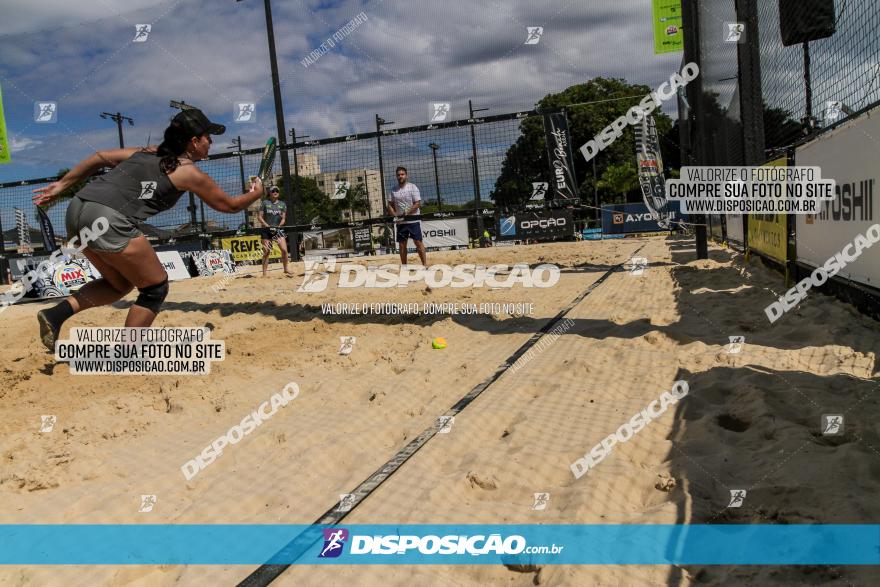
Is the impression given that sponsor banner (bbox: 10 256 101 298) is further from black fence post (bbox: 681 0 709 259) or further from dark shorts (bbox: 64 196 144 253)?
black fence post (bbox: 681 0 709 259)

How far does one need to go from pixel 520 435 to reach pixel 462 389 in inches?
34.6

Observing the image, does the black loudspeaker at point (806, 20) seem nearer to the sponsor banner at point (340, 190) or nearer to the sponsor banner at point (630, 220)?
the sponsor banner at point (340, 190)

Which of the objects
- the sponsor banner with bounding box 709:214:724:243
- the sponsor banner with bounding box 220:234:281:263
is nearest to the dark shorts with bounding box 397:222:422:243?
the sponsor banner with bounding box 709:214:724:243

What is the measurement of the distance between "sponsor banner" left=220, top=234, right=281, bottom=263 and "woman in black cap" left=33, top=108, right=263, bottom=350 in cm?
1704

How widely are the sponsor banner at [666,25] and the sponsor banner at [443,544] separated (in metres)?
14.3

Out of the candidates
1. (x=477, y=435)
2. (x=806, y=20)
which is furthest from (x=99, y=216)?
(x=806, y=20)

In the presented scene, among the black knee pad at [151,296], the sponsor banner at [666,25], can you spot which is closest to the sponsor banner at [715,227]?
the sponsor banner at [666,25]

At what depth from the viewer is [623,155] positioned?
39656mm

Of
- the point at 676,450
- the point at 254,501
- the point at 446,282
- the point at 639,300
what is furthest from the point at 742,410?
the point at 446,282

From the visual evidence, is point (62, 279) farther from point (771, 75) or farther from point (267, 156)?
point (771, 75)

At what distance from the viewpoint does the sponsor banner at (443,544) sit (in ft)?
5.56

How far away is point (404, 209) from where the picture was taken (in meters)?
9.95

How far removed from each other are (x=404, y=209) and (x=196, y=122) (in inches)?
242

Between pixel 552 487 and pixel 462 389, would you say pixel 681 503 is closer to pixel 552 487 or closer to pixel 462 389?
pixel 552 487
